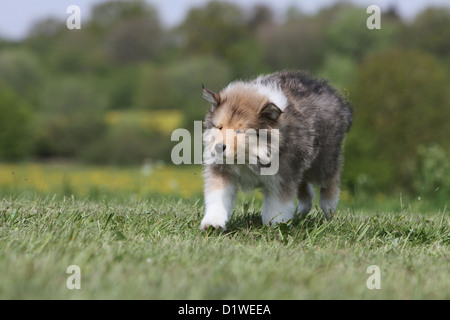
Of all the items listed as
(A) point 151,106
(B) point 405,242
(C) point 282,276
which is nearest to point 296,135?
(B) point 405,242

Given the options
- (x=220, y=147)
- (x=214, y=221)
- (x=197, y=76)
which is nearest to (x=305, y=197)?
(x=214, y=221)

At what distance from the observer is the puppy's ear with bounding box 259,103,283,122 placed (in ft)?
15.3

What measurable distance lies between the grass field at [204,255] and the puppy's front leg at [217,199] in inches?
4.7

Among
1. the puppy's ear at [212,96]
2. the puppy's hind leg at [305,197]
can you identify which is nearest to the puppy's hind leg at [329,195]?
the puppy's hind leg at [305,197]

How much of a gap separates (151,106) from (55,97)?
6901mm

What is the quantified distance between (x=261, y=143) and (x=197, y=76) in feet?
109

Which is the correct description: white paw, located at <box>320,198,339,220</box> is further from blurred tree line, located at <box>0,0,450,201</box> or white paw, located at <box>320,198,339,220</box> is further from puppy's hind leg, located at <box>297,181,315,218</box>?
blurred tree line, located at <box>0,0,450,201</box>

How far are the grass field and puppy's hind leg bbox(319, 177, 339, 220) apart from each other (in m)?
0.49

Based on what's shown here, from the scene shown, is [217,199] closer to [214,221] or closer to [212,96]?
[214,221]

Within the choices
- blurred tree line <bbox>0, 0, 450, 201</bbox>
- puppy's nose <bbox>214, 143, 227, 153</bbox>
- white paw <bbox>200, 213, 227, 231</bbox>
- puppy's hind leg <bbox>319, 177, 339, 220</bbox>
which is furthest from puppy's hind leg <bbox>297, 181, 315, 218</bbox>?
blurred tree line <bbox>0, 0, 450, 201</bbox>

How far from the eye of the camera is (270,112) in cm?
Result: 472

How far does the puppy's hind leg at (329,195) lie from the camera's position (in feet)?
20.0

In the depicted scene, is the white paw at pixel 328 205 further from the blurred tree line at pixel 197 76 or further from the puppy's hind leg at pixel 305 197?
the blurred tree line at pixel 197 76
